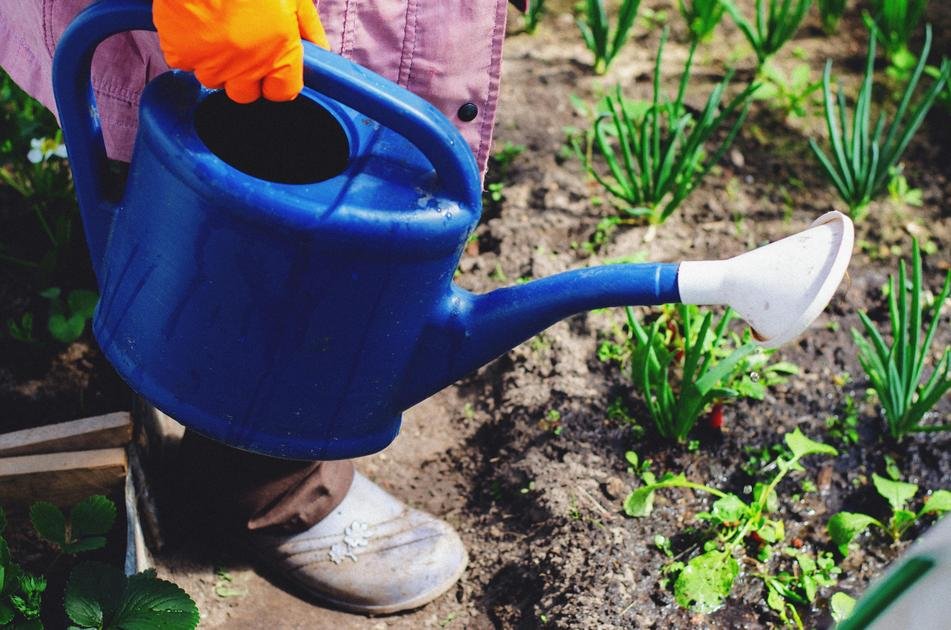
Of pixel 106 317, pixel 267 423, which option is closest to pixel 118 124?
pixel 106 317

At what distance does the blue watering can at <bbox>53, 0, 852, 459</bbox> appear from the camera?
1.09 metres

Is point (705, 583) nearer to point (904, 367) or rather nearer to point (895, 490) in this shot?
point (895, 490)

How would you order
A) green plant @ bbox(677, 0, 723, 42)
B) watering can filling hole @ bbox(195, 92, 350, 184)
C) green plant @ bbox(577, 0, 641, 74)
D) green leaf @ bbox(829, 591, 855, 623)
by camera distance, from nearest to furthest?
watering can filling hole @ bbox(195, 92, 350, 184)
green leaf @ bbox(829, 591, 855, 623)
green plant @ bbox(577, 0, 641, 74)
green plant @ bbox(677, 0, 723, 42)

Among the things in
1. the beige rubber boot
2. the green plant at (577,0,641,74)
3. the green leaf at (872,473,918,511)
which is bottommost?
the beige rubber boot

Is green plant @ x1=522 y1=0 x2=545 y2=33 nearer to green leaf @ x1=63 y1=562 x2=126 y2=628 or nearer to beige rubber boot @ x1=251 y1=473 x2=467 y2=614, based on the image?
beige rubber boot @ x1=251 y1=473 x2=467 y2=614

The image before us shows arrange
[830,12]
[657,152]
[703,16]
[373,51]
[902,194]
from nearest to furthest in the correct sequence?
1. [373,51]
2. [657,152]
3. [902,194]
4. [703,16]
5. [830,12]

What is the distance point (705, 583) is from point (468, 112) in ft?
2.94

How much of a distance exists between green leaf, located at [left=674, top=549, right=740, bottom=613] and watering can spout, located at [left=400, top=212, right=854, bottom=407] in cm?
64

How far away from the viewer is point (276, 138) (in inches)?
50.8

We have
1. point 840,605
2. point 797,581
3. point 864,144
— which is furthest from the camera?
point 864,144

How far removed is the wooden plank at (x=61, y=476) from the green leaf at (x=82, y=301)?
365 mm

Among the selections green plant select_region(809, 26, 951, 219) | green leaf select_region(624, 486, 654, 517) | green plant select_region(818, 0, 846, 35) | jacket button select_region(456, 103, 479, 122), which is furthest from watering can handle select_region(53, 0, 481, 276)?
green plant select_region(818, 0, 846, 35)

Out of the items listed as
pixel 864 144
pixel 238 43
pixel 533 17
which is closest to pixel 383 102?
pixel 238 43

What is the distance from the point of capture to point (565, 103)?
2627mm
